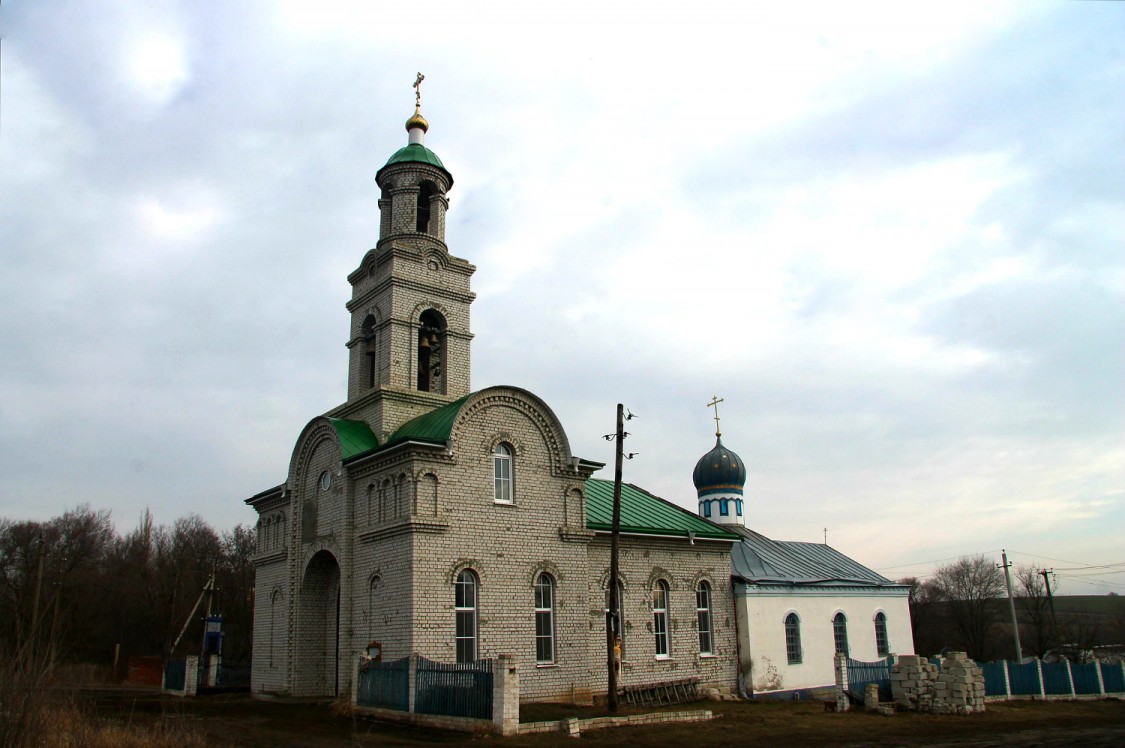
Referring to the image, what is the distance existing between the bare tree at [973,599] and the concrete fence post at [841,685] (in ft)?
123

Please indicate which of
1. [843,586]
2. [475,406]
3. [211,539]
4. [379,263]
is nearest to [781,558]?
[843,586]

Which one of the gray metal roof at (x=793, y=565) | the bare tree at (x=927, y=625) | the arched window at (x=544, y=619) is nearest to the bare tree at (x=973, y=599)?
the bare tree at (x=927, y=625)

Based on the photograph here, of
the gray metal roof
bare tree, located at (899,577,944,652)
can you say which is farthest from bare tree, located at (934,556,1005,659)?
the gray metal roof

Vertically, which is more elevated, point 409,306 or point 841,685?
point 409,306

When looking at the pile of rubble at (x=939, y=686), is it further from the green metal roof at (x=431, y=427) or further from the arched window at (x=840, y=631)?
the green metal roof at (x=431, y=427)

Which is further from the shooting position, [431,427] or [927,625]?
[927,625]

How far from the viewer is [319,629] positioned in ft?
75.2

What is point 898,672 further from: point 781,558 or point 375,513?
point 375,513

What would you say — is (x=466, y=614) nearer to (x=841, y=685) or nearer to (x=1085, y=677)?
(x=841, y=685)

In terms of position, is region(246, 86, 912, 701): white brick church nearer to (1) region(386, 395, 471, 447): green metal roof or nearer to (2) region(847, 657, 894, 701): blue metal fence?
(1) region(386, 395, 471, 447): green metal roof

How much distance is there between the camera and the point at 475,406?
20.9 metres

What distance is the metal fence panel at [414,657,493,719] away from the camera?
629 inches

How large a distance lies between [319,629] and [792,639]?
1546 centimetres

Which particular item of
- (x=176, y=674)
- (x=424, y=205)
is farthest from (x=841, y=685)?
(x=176, y=674)
